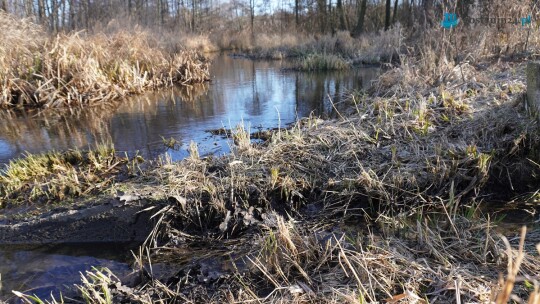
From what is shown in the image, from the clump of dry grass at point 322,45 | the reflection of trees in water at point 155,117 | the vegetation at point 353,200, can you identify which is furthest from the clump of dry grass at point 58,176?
the clump of dry grass at point 322,45

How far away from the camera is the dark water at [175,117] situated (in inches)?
212

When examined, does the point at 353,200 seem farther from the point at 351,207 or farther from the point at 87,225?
the point at 87,225

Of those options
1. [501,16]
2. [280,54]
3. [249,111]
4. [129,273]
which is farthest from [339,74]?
[129,273]

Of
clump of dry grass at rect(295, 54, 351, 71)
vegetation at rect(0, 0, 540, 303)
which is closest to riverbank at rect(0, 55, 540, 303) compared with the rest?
vegetation at rect(0, 0, 540, 303)

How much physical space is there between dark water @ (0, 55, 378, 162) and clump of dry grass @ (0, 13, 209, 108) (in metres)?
0.49

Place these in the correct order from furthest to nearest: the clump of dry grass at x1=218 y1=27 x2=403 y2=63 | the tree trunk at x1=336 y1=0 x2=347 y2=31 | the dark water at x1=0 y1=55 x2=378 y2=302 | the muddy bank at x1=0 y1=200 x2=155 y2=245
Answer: the tree trunk at x1=336 y1=0 x2=347 y2=31 < the clump of dry grass at x1=218 y1=27 x2=403 y2=63 < the muddy bank at x1=0 y1=200 x2=155 y2=245 < the dark water at x1=0 y1=55 x2=378 y2=302

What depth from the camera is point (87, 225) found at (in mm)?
3219

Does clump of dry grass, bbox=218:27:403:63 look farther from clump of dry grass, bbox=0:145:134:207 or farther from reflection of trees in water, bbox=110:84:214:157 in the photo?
clump of dry grass, bbox=0:145:134:207

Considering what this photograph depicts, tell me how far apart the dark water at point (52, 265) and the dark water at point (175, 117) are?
1851mm

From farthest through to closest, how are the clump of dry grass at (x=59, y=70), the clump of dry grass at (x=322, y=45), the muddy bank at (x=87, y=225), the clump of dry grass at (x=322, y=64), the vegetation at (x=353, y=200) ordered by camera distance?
the clump of dry grass at (x=322, y=45)
the clump of dry grass at (x=322, y=64)
the clump of dry grass at (x=59, y=70)
the muddy bank at (x=87, y=225)
the vegetation at (x=353, y=200)

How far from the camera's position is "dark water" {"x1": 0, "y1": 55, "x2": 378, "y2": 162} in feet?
17.6

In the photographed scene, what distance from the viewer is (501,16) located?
9.42 m

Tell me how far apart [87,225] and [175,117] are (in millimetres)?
4079

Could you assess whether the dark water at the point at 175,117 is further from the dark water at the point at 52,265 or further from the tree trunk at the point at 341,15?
the tree trunk at the point at 341,15
